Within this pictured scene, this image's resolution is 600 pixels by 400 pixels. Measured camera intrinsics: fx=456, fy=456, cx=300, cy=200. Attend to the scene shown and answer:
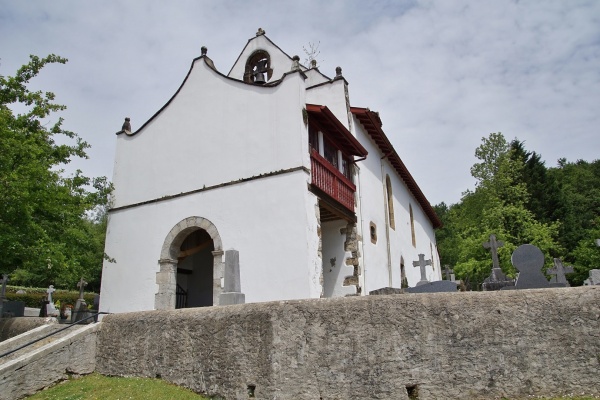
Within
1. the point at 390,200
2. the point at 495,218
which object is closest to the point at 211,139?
the point at 390,200

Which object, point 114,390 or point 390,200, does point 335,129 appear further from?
point 114,390

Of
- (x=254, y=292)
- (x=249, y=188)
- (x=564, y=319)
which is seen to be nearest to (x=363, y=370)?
(x=564, y=319)

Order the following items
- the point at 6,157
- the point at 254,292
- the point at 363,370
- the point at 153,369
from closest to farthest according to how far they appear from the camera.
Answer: the point at 363,370 < the point at 153,369 < the point at 6,157 < the point at 254,292

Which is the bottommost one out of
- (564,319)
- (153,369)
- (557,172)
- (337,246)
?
(153,369)

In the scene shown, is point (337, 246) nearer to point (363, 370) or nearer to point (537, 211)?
point (363, 370)

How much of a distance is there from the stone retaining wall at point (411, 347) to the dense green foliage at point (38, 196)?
595 cm

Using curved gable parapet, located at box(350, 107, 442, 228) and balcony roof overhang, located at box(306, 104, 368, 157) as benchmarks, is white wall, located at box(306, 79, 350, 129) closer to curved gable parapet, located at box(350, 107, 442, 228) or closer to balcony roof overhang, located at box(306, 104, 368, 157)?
curved gable parapet, located at box(350, 107, 442, 228)

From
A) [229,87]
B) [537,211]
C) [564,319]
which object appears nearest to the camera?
[564,319]

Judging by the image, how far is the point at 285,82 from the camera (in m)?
11.9

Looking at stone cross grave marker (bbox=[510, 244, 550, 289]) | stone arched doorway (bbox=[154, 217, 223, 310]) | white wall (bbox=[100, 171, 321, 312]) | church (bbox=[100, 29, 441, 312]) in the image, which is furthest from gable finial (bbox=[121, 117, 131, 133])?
stone cross grave marker (bbox=[510, 244, 550, 289])

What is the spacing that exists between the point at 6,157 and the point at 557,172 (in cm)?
3925

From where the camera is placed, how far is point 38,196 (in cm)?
982

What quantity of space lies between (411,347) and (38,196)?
864 cm

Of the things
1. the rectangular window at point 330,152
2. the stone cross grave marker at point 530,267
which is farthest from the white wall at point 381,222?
the stone cross grave marker at point 530,267
